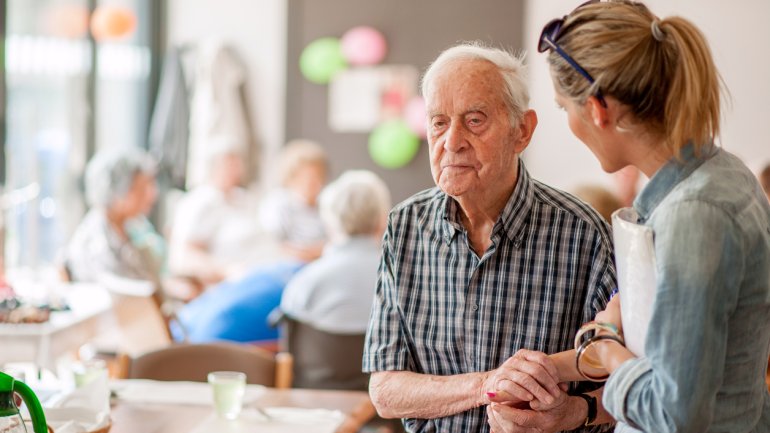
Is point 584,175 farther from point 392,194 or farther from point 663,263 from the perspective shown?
point 663,263

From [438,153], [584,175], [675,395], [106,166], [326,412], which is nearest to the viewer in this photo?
[675,395]

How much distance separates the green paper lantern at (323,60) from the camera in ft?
21.9

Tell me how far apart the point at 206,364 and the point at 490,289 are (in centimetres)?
125

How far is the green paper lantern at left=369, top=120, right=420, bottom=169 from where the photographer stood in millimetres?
6586

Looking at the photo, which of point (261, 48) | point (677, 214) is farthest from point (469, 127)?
point (261, 48)

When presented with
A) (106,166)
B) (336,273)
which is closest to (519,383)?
(336,273)

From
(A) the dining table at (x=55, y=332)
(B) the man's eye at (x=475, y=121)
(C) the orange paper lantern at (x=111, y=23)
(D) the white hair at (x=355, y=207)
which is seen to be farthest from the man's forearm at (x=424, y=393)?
(C) the orange paper lantern at (x=111, y=23)

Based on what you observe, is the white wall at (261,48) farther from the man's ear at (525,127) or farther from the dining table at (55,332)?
the man's ear at (525,127)

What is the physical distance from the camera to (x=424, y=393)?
1772 mm

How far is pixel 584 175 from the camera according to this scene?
20.7 ft

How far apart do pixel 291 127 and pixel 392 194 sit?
35.8 inches

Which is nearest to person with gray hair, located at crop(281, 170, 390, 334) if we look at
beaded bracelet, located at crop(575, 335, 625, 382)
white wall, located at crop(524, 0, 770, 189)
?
beaded bracelet, located at crop(575, 335, 625, 382)

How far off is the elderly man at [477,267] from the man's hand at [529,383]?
0.05m

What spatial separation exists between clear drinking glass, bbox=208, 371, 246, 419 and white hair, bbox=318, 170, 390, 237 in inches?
63.5
